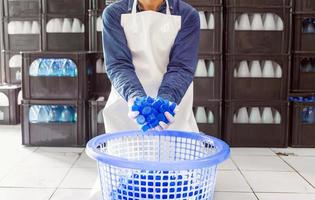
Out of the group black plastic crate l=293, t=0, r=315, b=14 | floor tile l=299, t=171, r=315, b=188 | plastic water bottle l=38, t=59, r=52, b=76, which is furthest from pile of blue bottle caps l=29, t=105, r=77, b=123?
black plastic crate l=293, t=0, r=315, b=14

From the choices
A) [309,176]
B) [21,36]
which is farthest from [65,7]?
[309,176]

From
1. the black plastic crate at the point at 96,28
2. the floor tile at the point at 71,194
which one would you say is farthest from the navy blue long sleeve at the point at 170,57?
the black plastic crate at the point at 96,28

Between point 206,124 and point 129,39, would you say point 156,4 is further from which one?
point 206,124

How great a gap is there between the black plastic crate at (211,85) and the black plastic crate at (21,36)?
1.41 metres

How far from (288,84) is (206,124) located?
0.67 meters

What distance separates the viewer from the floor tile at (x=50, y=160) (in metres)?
2.47

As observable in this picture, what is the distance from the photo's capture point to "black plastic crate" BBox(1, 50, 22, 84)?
3568 millimetres

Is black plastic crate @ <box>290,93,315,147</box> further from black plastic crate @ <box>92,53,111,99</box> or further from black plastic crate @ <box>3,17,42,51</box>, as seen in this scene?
black plastic crate @ <box>3,17,42,51</box>

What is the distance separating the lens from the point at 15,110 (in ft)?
11.6

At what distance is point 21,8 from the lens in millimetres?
3391

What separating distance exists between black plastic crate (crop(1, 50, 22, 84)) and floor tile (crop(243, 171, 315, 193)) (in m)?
2.28

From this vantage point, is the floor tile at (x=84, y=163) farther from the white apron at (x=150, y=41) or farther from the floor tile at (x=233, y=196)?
the white apron at (x=150, y=41)

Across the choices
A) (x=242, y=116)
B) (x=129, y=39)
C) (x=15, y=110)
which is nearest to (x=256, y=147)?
(x=242, y=116)

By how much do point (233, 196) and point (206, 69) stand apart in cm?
124
